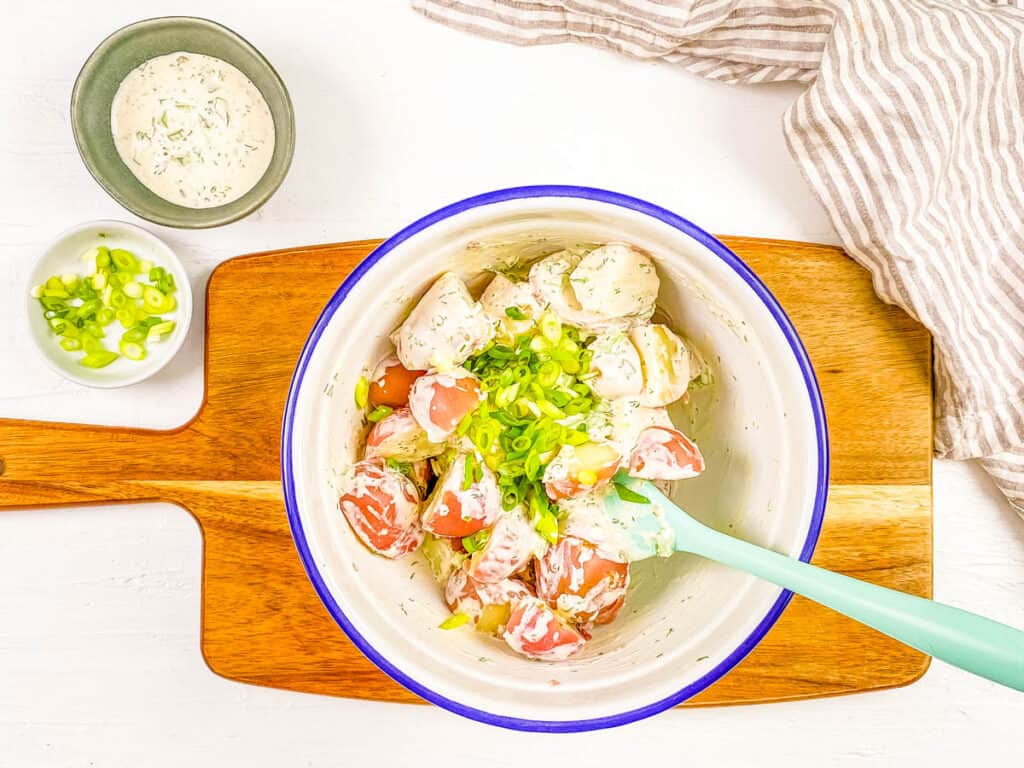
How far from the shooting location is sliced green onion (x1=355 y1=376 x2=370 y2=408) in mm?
1069

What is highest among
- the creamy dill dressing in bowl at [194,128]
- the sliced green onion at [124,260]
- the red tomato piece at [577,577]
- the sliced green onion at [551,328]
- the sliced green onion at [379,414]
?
the creamy dill dressing in bowl at [194,128]

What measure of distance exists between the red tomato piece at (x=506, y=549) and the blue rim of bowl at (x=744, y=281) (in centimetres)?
15

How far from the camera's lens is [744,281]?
3.13 ft

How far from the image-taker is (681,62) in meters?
1.32

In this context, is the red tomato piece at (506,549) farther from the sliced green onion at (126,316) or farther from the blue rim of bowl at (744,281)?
the sliced green onion at (126,316)

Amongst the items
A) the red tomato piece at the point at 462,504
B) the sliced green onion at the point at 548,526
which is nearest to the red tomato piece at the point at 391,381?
the red tomato piece at the point at 462,504

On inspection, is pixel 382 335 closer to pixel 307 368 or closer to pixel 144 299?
pixel 307 368

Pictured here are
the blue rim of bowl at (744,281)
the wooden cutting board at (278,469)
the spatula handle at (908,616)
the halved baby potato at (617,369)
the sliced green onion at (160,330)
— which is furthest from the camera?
the sliced green onion at (160,330)

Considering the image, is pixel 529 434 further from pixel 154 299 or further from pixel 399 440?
pixel 154 299

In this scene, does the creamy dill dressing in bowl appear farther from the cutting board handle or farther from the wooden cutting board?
the cutting board handle

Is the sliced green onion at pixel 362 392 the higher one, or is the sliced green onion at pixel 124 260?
the sliced green onion at pixel 124 260

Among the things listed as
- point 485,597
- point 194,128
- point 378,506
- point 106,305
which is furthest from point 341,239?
point 485,597

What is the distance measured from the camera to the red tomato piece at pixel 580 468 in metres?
1.02

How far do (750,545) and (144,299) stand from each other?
0.89 m
